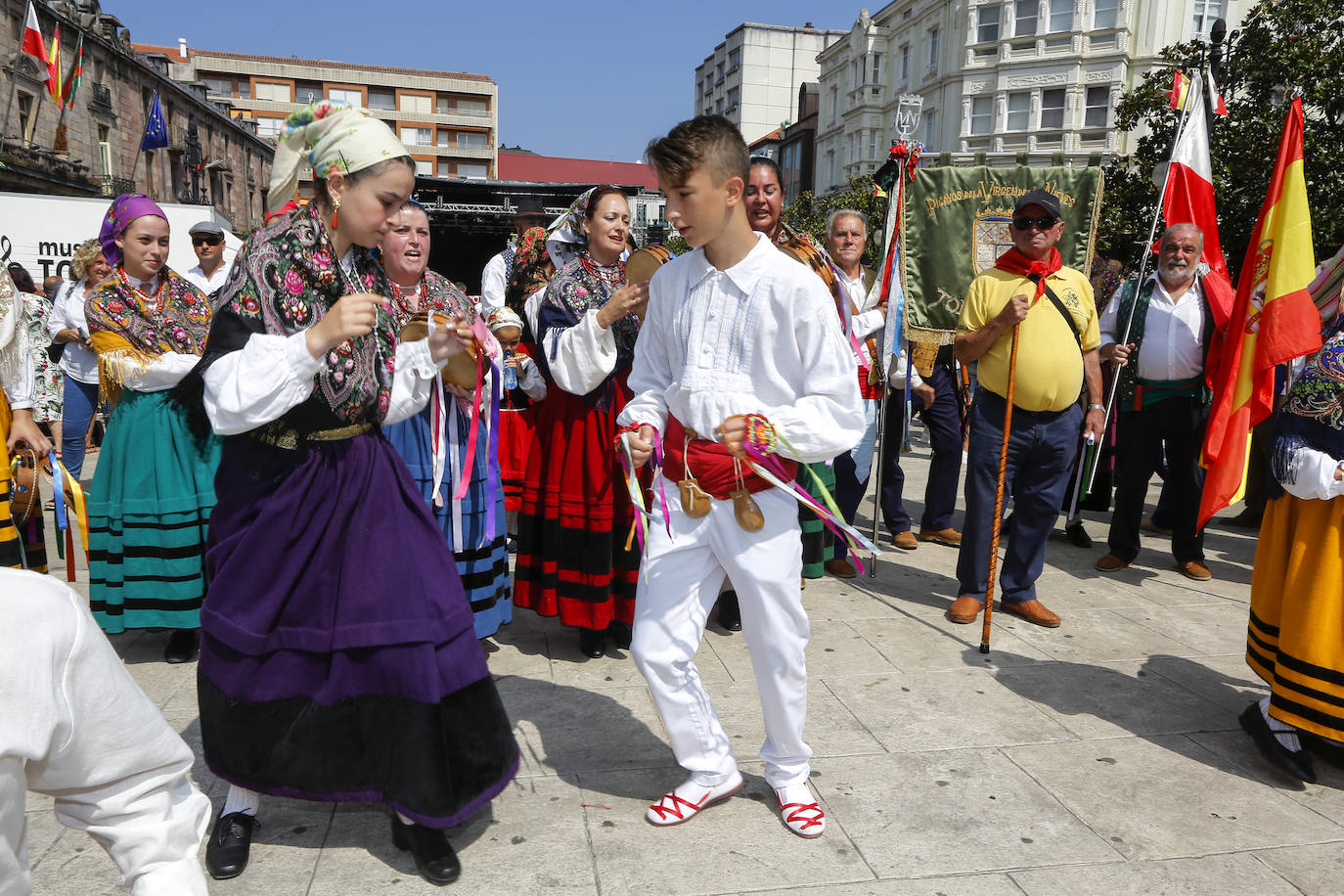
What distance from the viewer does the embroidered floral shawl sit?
8.00 ft

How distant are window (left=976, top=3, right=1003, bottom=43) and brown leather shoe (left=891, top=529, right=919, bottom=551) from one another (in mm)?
36040

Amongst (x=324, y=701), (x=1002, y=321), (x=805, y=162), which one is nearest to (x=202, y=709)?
(x=324, y=701)

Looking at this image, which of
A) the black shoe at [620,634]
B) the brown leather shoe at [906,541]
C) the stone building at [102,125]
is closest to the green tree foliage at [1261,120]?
the brown leather shoe at [906,541]

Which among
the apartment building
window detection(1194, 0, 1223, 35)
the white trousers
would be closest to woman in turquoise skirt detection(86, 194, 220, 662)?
the white trousers

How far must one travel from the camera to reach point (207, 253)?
6.50 m

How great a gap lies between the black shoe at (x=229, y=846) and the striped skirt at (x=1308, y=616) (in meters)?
3.41

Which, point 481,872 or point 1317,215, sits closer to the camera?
point 481,872

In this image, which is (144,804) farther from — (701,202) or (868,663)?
(868,663)

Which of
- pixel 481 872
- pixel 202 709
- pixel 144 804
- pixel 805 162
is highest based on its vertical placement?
pixel 805 162

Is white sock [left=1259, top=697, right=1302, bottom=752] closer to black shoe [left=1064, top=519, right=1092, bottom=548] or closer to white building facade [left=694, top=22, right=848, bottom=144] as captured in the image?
black shoe [left=1064, top=519, right=1092, bottom=548]

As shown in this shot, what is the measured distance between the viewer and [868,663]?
4348 mm

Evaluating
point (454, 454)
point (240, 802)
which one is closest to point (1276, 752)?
point (454, 454)

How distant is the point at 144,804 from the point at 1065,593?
5.29m

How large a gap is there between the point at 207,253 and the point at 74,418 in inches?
86.9
